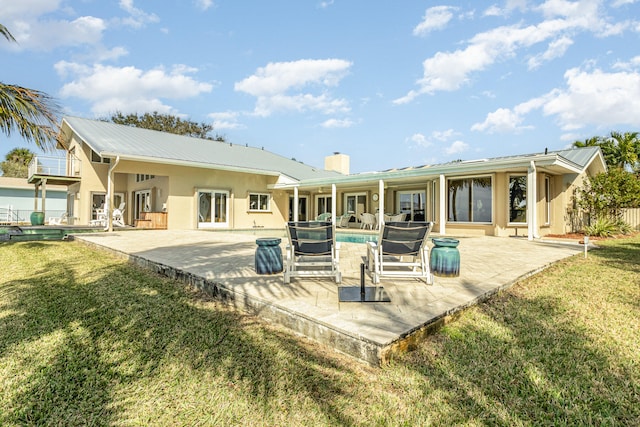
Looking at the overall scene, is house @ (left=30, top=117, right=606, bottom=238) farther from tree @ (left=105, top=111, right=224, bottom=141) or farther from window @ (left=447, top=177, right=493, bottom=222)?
tree @ (left=105, top=111, right=224, bottom=141)

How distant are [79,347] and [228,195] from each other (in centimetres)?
1535

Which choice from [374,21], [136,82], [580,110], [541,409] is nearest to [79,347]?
[541,409]

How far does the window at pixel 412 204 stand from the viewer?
54.7 ft

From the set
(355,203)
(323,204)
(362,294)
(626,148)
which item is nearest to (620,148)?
(626,148)

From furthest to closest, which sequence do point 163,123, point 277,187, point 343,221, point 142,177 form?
point 163,123 → point 343,221 → point 277,187 → point 142,177

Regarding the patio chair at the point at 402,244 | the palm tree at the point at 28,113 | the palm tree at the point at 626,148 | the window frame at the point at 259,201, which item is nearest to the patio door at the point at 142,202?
the window frame at the point at 259,201

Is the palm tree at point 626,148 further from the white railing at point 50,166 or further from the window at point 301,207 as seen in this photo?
the white railing at point 50,166

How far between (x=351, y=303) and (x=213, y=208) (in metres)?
15.2

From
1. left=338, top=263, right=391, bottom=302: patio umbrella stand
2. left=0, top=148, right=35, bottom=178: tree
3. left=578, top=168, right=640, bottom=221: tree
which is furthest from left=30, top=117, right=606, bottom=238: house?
left=0, top=148, right=35, bottom=178: tree

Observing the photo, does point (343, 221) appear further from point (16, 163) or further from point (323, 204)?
point (16, 163)

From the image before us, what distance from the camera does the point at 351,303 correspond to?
3543 mm

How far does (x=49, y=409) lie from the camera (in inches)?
82.0

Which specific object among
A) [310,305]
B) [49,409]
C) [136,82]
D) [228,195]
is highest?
[136,82]

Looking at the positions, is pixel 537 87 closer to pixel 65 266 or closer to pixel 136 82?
pixel 65 266
